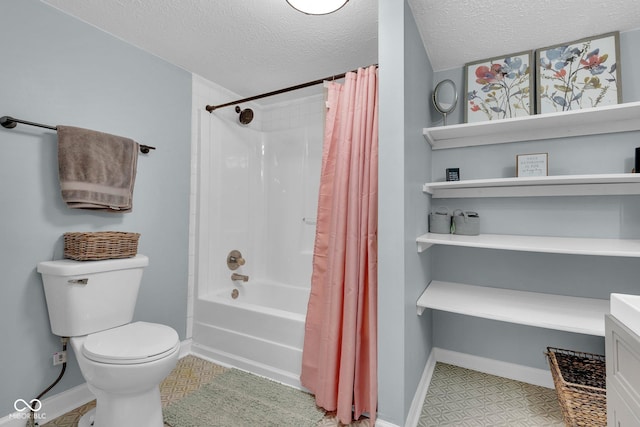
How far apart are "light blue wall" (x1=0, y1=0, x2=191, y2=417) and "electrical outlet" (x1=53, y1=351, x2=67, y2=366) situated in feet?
0.08

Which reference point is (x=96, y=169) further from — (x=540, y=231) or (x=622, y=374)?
(x=540, y=231)

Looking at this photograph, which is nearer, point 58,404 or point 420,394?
point 58,404

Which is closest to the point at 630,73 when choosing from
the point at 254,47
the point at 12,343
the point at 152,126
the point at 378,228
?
the point at 378,228

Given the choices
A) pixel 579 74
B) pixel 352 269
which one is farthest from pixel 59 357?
pixel 579 74

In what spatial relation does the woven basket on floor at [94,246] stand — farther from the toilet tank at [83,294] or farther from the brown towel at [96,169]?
the brown towel at [96,169]

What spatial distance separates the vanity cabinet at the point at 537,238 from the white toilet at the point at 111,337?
4.49ft

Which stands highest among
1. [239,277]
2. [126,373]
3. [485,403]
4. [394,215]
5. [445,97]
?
[445,97]

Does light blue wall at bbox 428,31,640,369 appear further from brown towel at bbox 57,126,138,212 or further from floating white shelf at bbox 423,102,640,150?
brown towel at bbox 57,126,138,212

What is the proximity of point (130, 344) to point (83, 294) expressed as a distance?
1.26ft

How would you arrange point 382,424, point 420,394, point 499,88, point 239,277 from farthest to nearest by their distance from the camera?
point 239,277 → point 499,88 → point 420,394 → point 382,424

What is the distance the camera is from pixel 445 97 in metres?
2.00

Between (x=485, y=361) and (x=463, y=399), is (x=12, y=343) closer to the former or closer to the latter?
(x=463, y=399)

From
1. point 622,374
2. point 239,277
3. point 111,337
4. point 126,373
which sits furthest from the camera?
point 239,277

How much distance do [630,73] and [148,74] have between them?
2.98 metres
